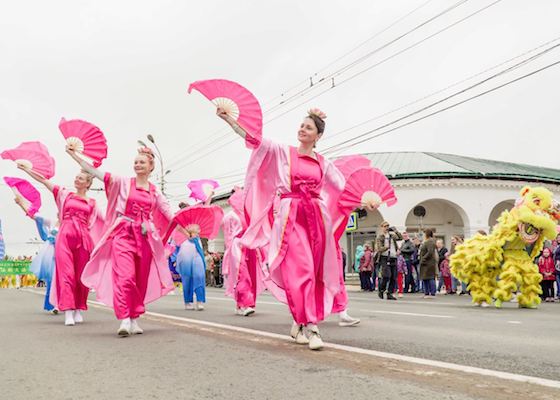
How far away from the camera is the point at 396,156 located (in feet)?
123

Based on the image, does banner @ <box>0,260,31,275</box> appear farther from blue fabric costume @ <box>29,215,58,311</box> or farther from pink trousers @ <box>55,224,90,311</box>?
pink trousers @ <box>55,224,90,311</box>

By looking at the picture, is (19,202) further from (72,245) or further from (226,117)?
(226,117)

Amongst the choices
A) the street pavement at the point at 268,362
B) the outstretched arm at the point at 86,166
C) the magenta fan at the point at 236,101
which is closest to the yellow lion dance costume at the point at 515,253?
the street pavement at the point at 268,362

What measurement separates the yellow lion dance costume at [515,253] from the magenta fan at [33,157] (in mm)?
7693

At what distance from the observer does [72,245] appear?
8359mm

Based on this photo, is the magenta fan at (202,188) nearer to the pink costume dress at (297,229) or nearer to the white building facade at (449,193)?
the pink costume dress at (297,229)

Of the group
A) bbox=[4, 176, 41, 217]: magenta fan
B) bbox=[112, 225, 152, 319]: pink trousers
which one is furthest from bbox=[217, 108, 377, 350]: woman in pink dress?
bbox=[4, 176, 41, 217]: magenta fan

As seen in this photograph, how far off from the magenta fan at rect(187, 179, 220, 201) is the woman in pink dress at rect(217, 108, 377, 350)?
3.94m

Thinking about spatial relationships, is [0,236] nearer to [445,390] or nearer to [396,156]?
[396,156]

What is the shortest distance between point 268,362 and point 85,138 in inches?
168

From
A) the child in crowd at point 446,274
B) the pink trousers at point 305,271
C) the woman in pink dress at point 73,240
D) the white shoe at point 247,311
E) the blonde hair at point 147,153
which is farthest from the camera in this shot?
the child in crowd at point 446,274

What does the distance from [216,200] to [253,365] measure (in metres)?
38.1

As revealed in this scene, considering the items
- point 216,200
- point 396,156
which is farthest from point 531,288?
point 216,200

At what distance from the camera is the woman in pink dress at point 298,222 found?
5.14 m
